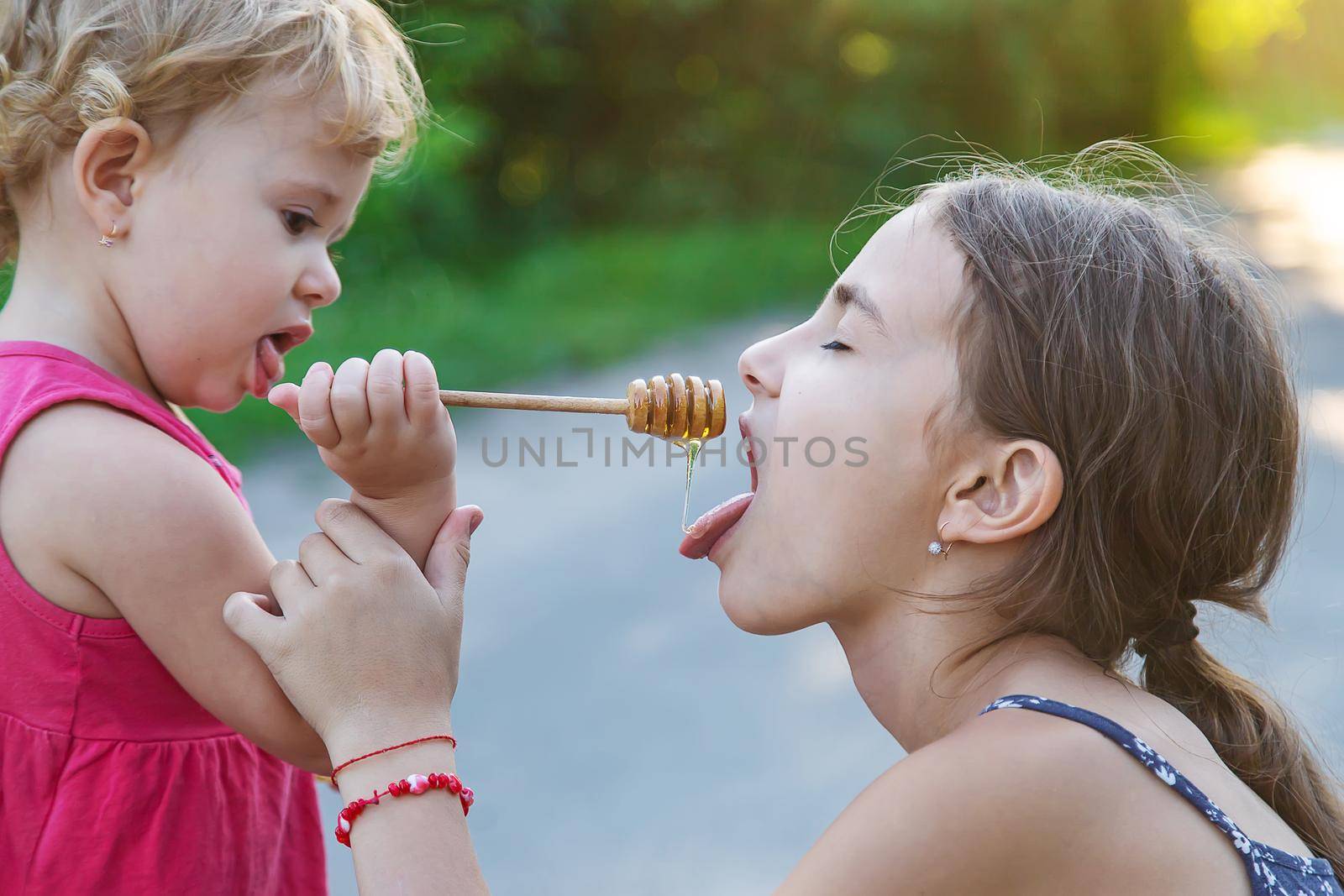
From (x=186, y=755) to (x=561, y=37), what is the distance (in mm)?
7367

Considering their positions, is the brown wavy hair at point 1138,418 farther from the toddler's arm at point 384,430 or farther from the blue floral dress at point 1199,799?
the toddler's arm at point 384,430

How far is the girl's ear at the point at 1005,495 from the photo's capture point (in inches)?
54.9

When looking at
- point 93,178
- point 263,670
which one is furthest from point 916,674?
point 93,178

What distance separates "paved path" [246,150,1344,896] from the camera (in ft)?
10.7

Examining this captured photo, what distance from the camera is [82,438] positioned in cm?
132

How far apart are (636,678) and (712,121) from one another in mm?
5837

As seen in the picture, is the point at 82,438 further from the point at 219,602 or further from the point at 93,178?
the point at 93,178

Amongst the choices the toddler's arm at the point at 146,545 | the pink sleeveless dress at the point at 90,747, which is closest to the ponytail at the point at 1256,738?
the toddler's arm at the point at 146,545

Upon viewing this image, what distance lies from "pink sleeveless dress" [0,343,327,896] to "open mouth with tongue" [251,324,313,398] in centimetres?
18

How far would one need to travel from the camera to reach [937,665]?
1.46m

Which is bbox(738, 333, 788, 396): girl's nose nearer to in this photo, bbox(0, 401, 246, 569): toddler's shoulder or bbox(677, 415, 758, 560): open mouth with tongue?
bbox(677, 415, 758, 560): open mouth with tongue

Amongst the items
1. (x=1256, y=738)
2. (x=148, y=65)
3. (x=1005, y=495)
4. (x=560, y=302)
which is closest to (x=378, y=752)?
(x=1005, y=495)

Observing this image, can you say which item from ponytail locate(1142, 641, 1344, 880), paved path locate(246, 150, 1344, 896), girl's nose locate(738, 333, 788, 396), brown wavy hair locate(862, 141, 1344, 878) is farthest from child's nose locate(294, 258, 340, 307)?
paved path locate(246, 150, 1344, 896)

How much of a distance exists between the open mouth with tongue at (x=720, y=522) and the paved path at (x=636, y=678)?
4.78ft
